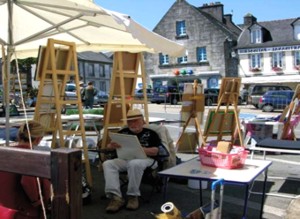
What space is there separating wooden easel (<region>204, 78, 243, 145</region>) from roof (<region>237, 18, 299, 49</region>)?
109ft

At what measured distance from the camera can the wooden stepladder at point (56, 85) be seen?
546 cm

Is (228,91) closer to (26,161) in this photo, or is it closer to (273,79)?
(26,161)

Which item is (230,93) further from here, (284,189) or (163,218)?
(163,218)

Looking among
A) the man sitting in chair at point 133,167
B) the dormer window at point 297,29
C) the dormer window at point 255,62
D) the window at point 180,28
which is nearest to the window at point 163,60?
the window at point 180,28

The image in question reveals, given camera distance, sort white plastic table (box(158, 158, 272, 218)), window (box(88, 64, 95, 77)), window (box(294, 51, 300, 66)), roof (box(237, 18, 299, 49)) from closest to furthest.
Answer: white plastic table (box(158, 158, 272, 218))
window (box(294, 51, 300, 66))
roof (box(237, 18, 299, 49))
window (box(88, 64, 95, 77))

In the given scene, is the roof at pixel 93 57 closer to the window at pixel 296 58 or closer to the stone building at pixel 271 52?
the stone building at pixel 271 52

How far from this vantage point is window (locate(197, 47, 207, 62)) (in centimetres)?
4359

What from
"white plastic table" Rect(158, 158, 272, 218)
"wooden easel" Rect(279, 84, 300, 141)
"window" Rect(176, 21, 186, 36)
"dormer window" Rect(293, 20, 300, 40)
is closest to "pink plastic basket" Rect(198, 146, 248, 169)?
"white plastic table" Rect(158, 158, 272, 218)

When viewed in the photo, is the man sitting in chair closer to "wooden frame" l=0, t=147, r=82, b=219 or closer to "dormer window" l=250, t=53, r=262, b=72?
"wooden frame" l=0, t=147, r=82, b=219

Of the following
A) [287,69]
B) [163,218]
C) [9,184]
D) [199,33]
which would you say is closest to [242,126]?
[163,218]

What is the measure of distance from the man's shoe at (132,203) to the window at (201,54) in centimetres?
Answer: 3921

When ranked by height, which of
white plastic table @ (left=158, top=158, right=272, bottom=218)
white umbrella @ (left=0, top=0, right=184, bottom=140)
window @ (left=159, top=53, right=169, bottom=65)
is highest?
window @ (left=159, top=53, right=169, bottom=65)

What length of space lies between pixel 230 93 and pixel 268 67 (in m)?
33.5

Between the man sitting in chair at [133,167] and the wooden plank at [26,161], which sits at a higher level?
Answer: the wooden plank at [26,161]
